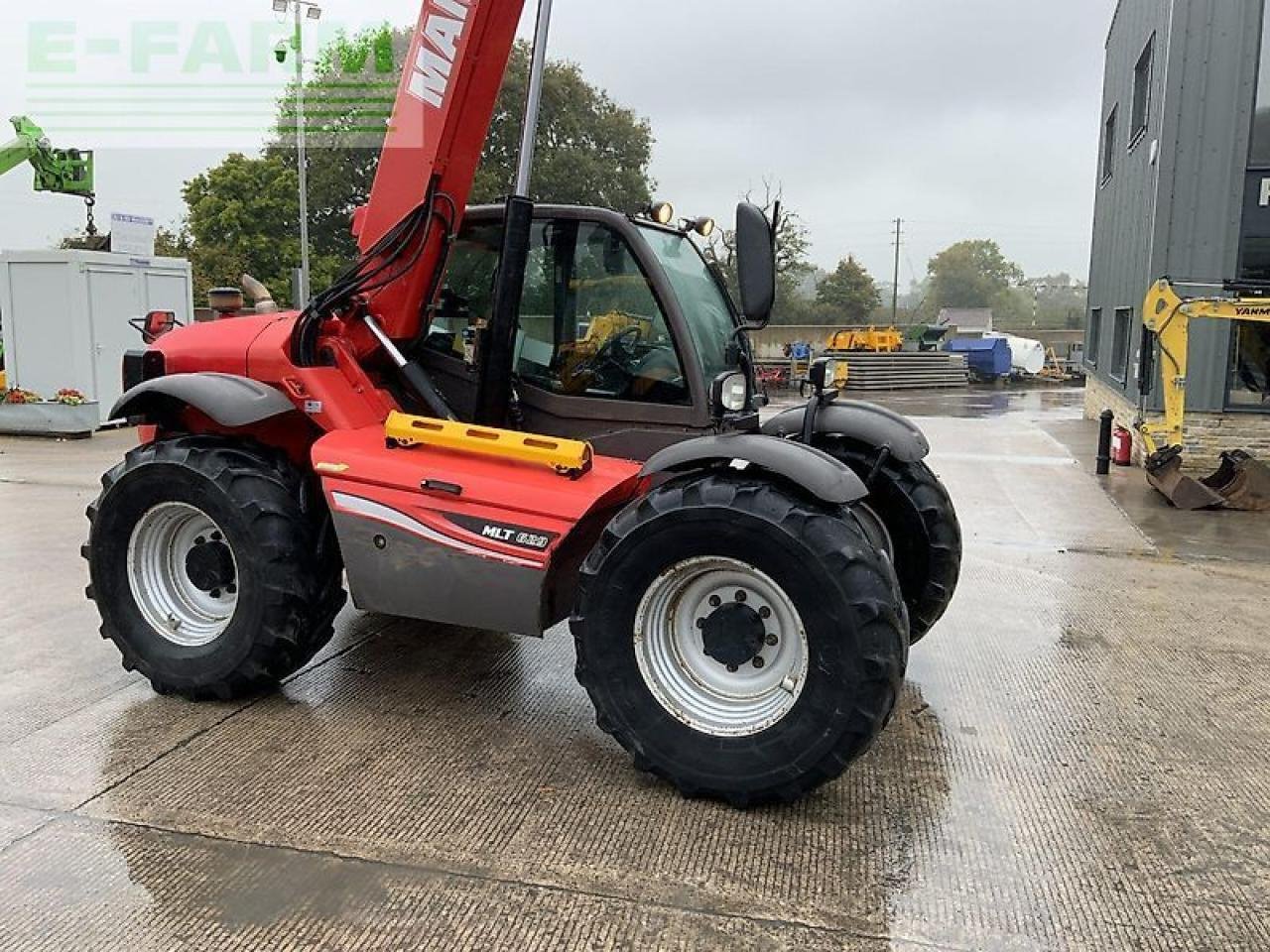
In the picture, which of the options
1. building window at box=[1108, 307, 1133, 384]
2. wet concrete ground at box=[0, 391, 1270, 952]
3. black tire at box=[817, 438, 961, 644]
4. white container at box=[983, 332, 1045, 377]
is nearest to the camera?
wet concrete ground at box=[0, 391, 1270, 952]

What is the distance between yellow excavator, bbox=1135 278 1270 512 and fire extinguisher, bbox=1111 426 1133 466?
1.27m

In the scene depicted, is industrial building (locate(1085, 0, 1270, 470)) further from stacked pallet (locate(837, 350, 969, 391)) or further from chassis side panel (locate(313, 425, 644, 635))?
stacked pallet (locate(837, 350, 969, 391))

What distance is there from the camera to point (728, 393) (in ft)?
12.5

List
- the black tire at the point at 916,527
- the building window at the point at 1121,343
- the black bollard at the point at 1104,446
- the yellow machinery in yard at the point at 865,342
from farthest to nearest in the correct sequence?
the yellow machinery in yard at the point at 865,342 → the building window at the point at 1121,343 → the black bollard at the point at 1104,446 → the black tire at the point at 916,527

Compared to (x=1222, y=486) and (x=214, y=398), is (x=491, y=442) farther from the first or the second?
(x=1222, y=486)

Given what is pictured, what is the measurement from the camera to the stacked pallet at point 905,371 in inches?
1139

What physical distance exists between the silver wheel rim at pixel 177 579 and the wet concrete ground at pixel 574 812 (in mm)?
319

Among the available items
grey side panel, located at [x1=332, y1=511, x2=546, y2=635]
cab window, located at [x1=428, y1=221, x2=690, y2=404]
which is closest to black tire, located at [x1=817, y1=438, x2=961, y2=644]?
cab window, located at [x1=428, y1=221, x2=690, y2=404]

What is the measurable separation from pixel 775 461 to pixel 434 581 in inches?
53.5

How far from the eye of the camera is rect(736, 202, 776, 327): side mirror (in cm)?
343

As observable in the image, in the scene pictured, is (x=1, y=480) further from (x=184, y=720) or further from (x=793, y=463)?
(x=793, y=463)

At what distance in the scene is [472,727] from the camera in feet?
12.9

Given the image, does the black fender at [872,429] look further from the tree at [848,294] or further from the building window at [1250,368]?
the tree at [848,294]

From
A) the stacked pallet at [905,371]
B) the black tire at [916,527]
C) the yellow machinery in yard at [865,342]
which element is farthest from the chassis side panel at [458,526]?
the yellow machinery in yard at [865,342]
